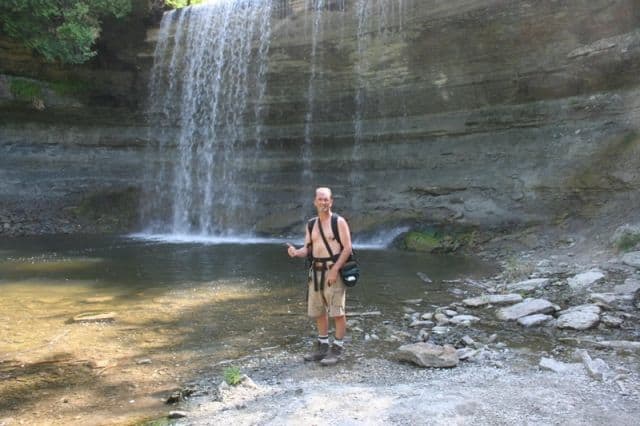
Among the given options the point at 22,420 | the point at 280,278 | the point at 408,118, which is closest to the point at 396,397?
the point at 22,420

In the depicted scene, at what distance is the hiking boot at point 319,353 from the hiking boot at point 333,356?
66mm

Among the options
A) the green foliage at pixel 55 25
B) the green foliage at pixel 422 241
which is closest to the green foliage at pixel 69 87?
the green foliage at pixel 55 25

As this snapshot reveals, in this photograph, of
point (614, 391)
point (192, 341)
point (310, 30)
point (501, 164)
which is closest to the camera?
point (614, 391)

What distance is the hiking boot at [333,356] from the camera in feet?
17.8

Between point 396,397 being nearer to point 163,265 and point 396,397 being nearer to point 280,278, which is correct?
point 280,278

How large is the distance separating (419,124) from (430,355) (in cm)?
1193

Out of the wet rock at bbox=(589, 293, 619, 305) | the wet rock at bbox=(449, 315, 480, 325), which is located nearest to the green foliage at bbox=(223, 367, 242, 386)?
the wet rock at bbox=(449, 315, 480, 325)

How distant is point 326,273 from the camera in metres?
5.51

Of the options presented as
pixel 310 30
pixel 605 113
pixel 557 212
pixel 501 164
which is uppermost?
pixel 310 30

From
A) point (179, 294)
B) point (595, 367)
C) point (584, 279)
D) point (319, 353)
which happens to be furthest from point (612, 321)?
point (179, 294)

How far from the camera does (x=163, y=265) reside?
12094mm

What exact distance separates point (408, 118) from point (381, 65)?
6.44ft

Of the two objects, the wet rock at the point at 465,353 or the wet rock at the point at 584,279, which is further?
the wet rock at the point at 584,279

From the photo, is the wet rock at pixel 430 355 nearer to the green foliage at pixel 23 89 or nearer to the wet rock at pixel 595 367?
the wet rock at pixel 595 367
